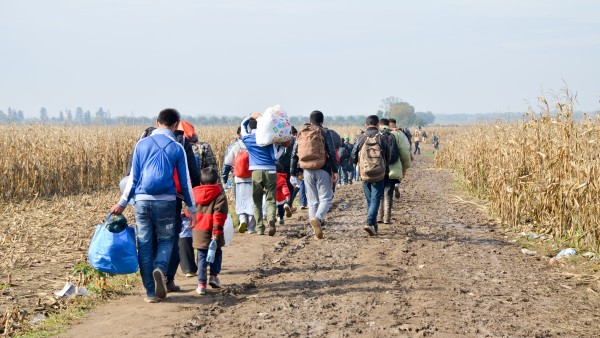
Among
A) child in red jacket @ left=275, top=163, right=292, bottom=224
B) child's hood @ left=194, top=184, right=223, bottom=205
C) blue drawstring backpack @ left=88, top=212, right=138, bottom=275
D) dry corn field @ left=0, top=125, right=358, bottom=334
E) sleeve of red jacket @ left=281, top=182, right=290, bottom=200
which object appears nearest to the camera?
blue drawstring backpack @ left=88, top=212, right=138, bottom=275

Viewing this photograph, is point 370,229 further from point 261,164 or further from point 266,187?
point 261,164

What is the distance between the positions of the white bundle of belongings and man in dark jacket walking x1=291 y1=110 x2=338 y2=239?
1.12 ft

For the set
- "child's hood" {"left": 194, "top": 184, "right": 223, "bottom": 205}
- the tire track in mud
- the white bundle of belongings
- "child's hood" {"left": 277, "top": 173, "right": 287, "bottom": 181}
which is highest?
the white bundle of belongings

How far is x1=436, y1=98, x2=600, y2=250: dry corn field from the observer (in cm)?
1112

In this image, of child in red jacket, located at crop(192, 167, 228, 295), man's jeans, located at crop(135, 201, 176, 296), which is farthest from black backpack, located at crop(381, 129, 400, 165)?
man's jeans, located at crop(135, 201, 176, 296)

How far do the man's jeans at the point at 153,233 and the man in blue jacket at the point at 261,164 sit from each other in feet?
14.6

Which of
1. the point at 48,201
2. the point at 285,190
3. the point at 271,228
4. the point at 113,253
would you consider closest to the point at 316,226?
the point at 271,228

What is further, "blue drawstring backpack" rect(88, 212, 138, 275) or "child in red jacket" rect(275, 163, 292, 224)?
"child in red jacket" rect(275, 163, 292, 224)

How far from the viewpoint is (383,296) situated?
316 inches

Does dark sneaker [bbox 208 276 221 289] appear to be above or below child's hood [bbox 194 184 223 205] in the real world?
below

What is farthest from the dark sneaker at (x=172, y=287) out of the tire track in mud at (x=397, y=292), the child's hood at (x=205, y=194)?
the child's hood at (x=205, y=194)

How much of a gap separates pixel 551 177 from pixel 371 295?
562 cm

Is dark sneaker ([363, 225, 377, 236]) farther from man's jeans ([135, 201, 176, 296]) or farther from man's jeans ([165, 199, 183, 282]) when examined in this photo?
man's jeans ([135, 201, 176, 296])

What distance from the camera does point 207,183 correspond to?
8.45 metres
